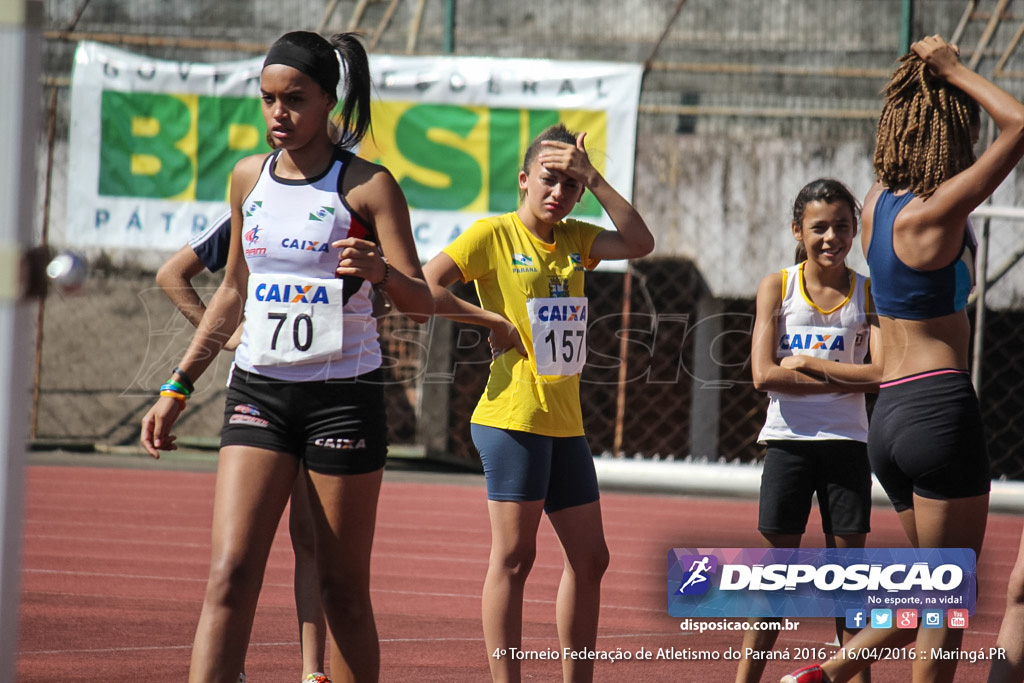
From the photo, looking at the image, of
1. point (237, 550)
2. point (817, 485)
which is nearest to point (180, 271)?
point (237, 550)

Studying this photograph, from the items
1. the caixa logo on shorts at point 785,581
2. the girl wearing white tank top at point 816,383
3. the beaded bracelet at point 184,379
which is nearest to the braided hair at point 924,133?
the girl wearing white tank top at point 816,383

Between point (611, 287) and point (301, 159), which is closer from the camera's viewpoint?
point (301, 159)

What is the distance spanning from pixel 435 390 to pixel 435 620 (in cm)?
514

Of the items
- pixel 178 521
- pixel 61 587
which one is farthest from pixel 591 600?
pixel 178 521

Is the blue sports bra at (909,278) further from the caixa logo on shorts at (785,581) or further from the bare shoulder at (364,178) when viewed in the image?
the bare shoulder at (364,178)

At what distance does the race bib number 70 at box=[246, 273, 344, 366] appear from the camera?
9.93ft

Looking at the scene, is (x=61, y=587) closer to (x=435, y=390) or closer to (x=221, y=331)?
(x=221, y=331)

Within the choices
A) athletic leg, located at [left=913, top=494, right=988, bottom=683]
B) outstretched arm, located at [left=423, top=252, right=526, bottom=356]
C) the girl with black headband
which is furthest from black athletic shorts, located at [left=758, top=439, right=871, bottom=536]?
the girl with black headband

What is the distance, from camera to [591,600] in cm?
364

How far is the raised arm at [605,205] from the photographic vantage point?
3.70 meters

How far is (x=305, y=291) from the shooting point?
3039 mm

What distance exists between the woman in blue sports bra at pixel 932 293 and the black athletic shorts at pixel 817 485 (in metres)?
0.57

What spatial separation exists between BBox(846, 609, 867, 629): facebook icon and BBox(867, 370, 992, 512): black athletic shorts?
0.70m

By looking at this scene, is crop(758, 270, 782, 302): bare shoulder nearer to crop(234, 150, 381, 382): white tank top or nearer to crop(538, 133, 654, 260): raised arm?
crop(538, 133, 654, 260): raised arm
